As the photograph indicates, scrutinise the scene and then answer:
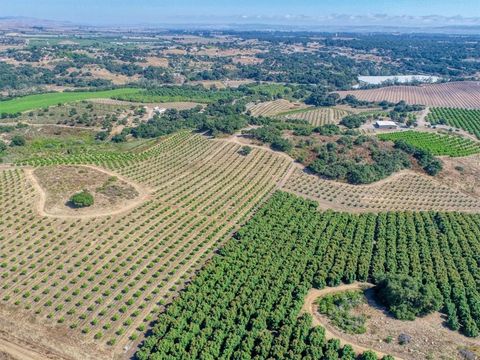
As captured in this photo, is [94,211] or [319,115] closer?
[94,211]

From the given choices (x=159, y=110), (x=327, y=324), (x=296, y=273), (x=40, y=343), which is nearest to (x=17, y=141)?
(x=159, y=110)

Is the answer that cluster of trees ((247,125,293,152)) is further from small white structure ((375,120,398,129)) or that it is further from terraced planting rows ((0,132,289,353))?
small white structure ((375,120,398,129))

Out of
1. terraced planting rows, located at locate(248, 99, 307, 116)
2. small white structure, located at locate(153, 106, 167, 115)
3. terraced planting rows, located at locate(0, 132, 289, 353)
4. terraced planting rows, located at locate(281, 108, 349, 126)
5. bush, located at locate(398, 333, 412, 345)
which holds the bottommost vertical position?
terraced planting rows, located at locate(248, 99, 307, 116)

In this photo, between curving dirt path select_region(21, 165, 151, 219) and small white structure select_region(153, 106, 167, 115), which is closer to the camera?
curving dirt path select_region(21, 165, 151, 219)

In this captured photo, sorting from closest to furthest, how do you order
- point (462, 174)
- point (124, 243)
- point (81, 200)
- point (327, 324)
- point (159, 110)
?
point (327, 324) → point (124, 243) → point (81, 200) → point (462, 174) → point (159, 110)

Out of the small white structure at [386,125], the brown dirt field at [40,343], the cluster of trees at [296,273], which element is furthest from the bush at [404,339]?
the small white structure at [386,125]

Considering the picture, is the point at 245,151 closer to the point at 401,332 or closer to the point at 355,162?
the point at 355,162

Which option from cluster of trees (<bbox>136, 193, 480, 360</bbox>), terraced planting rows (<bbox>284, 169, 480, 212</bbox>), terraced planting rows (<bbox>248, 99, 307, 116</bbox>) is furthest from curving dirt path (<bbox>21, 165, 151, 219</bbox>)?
terraced planting rows (<bbox>248, 99, 307, 116</bbox>)

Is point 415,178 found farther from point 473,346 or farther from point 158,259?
point 158,259
